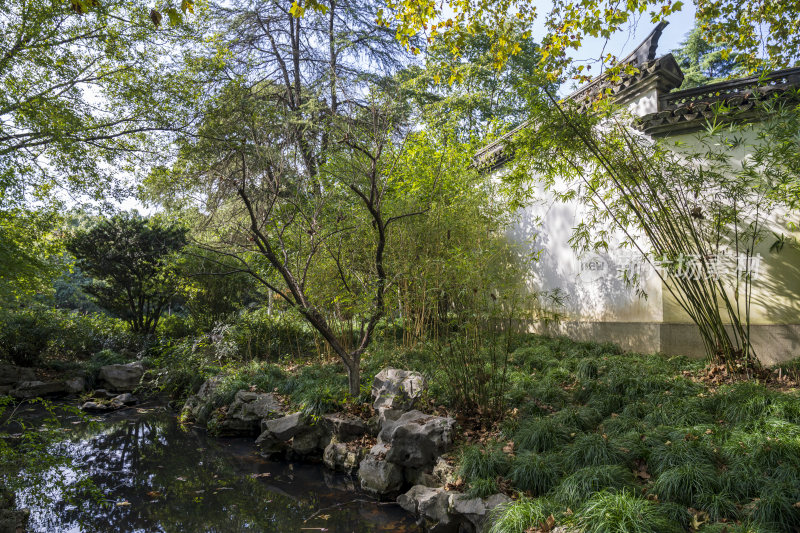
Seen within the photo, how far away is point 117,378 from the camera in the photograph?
7469 millimetres

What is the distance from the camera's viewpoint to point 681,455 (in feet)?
8.52

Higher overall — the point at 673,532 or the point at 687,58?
the point at 687,58

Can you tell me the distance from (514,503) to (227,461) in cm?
295

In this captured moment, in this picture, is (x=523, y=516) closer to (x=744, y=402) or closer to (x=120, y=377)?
(x=744, y=402)

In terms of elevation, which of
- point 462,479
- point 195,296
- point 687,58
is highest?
point 687,58

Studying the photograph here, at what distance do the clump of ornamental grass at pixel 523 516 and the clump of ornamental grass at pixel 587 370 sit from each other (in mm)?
1895

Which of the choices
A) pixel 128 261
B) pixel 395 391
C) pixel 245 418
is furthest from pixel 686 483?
pixel 128 261

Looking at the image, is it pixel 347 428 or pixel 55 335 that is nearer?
pixel 347 428

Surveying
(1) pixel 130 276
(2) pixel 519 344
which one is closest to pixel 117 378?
(1) pixel 130 276

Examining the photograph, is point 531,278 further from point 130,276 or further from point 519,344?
point 130,276

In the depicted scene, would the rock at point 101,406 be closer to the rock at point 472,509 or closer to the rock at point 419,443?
the rock at point 419,443

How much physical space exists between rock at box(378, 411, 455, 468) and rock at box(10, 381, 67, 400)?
6.30 meters

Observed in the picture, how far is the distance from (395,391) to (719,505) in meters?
2.54

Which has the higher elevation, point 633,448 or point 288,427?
point 633,448
